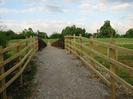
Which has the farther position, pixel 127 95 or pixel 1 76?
pixel 127 95

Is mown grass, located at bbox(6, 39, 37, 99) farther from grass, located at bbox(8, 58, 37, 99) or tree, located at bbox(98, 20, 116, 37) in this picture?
tree, located at bbox(98, 20, 116, 37)

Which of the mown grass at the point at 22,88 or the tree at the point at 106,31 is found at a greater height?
the mown grass at the point at 22,88

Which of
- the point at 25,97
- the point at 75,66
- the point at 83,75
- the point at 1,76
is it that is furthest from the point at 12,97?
the point at 75,66

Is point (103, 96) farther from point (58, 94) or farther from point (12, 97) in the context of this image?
point (12, 97)

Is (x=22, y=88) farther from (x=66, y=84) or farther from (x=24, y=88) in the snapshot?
(x=66, y=84)

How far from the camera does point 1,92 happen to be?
8.46 metres

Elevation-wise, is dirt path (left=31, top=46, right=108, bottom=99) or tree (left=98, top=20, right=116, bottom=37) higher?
dirt path (left=31, top=46, right=108, bottom=99)

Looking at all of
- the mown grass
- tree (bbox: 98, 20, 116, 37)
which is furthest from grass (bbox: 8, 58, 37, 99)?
tree (bbox: 98, 20, 116, 37)

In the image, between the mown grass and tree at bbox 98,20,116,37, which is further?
tree at bbox 98,20,116,37

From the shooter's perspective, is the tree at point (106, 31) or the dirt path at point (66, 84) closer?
the dirt path at point (66, 84)

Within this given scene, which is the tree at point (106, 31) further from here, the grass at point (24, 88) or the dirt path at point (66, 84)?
the grass at point (24, 88)

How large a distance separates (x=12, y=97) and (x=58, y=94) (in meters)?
1.27

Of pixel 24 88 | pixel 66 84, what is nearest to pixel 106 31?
pixel 66 84

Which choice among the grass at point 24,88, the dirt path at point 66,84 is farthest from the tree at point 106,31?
the grass at point 24,88
